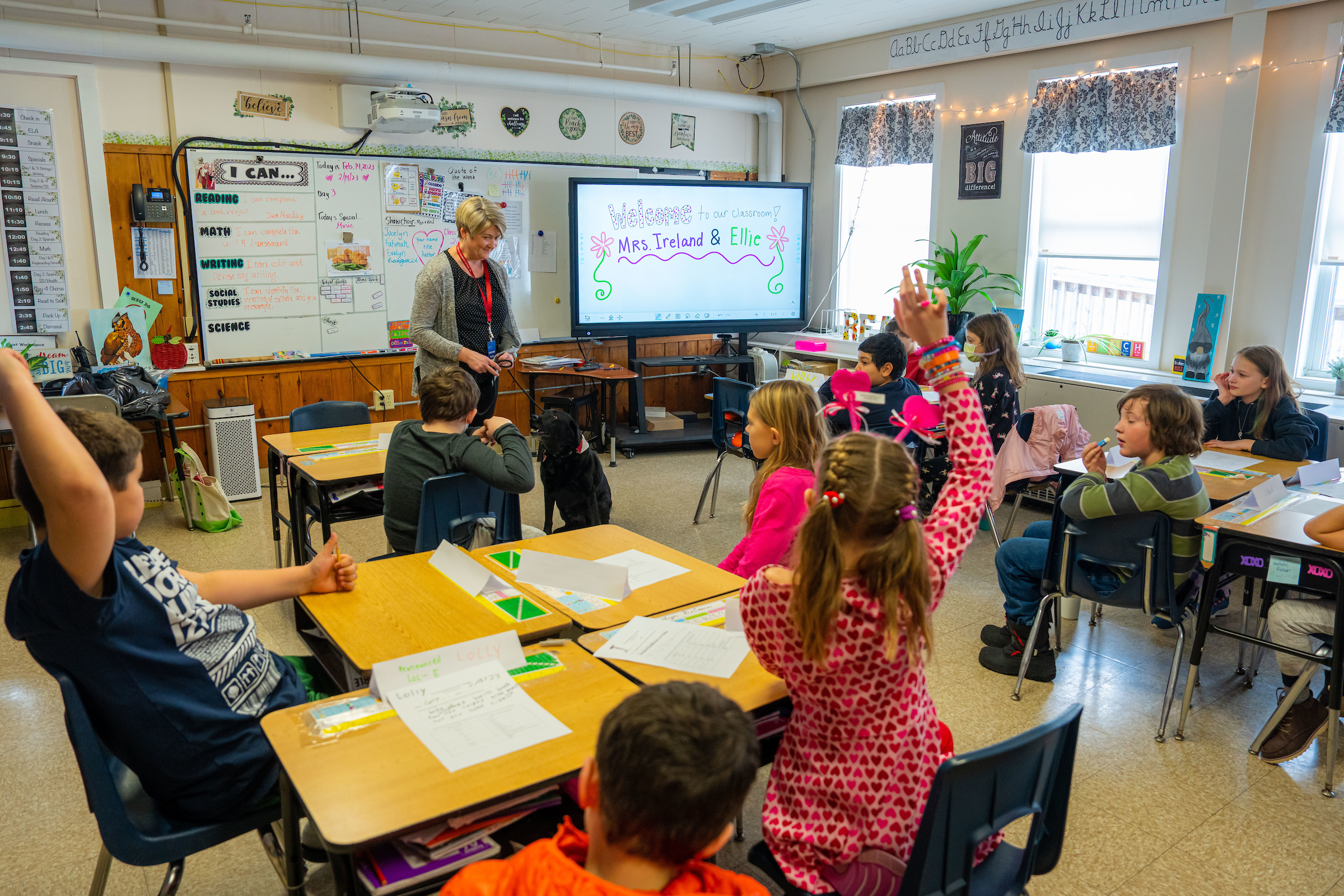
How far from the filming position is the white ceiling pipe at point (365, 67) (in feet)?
15.3

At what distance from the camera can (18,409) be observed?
4.08 ft

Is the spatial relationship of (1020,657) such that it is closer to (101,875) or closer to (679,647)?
(679,647)

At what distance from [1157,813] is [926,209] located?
16.1 feet

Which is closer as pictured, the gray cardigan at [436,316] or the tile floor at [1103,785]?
the tile floor at [1103,785]

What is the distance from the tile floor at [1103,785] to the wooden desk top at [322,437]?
0.70 meters

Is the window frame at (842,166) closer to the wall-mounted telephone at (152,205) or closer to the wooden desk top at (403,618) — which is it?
the wall-mounted telephone at (152,205)

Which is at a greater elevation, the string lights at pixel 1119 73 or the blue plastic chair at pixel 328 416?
the string lights at pixel 1119 73

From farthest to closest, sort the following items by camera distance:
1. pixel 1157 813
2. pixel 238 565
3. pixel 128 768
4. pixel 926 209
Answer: pixel 926 209 < pixel 238 565 < pixel 1157 813 < pixel 128 768

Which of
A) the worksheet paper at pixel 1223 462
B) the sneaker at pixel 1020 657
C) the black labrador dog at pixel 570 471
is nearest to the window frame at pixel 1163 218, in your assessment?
the worksheet paper at pixel 1223 462

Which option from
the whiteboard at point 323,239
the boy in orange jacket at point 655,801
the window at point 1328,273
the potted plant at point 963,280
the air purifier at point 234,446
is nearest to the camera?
the boy in orange jacket at point 655,801

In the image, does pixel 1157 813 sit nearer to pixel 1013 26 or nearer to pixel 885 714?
pixel 885 714

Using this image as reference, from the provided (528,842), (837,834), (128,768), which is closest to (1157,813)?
(837,834)

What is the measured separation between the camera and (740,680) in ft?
5.58

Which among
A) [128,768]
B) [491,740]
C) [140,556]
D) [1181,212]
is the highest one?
[1181,212]
